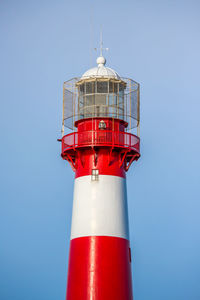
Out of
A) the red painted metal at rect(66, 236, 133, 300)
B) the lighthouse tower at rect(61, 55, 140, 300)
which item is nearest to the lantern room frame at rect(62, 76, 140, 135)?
the lighthouse tower at rect(61, 55, 140, 300)

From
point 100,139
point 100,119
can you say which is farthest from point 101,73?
point 100,139

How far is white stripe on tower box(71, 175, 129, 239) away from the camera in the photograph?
103 ft

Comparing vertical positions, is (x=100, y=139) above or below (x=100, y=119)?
below

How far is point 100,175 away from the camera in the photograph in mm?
32188

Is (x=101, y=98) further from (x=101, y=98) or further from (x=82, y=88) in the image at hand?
(x=82, y=88)

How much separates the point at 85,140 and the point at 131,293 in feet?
22.4

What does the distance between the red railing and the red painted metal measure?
4.01 m

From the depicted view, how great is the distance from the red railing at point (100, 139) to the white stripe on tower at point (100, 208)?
1427 mm

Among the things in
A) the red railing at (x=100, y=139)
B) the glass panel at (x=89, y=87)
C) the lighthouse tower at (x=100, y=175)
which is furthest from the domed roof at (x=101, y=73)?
the red railing at (x=100, y=139)

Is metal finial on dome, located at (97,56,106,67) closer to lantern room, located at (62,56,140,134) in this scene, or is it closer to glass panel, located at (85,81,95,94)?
lantern room, located at (62,56,140,134)

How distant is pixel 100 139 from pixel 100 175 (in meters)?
1.55

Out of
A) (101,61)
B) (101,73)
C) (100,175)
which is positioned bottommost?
(100,175)

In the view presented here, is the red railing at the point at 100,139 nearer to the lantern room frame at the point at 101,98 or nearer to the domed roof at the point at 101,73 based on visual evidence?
the lantern room frame at the point at 101,98

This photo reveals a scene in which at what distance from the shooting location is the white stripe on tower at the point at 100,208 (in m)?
31.5
